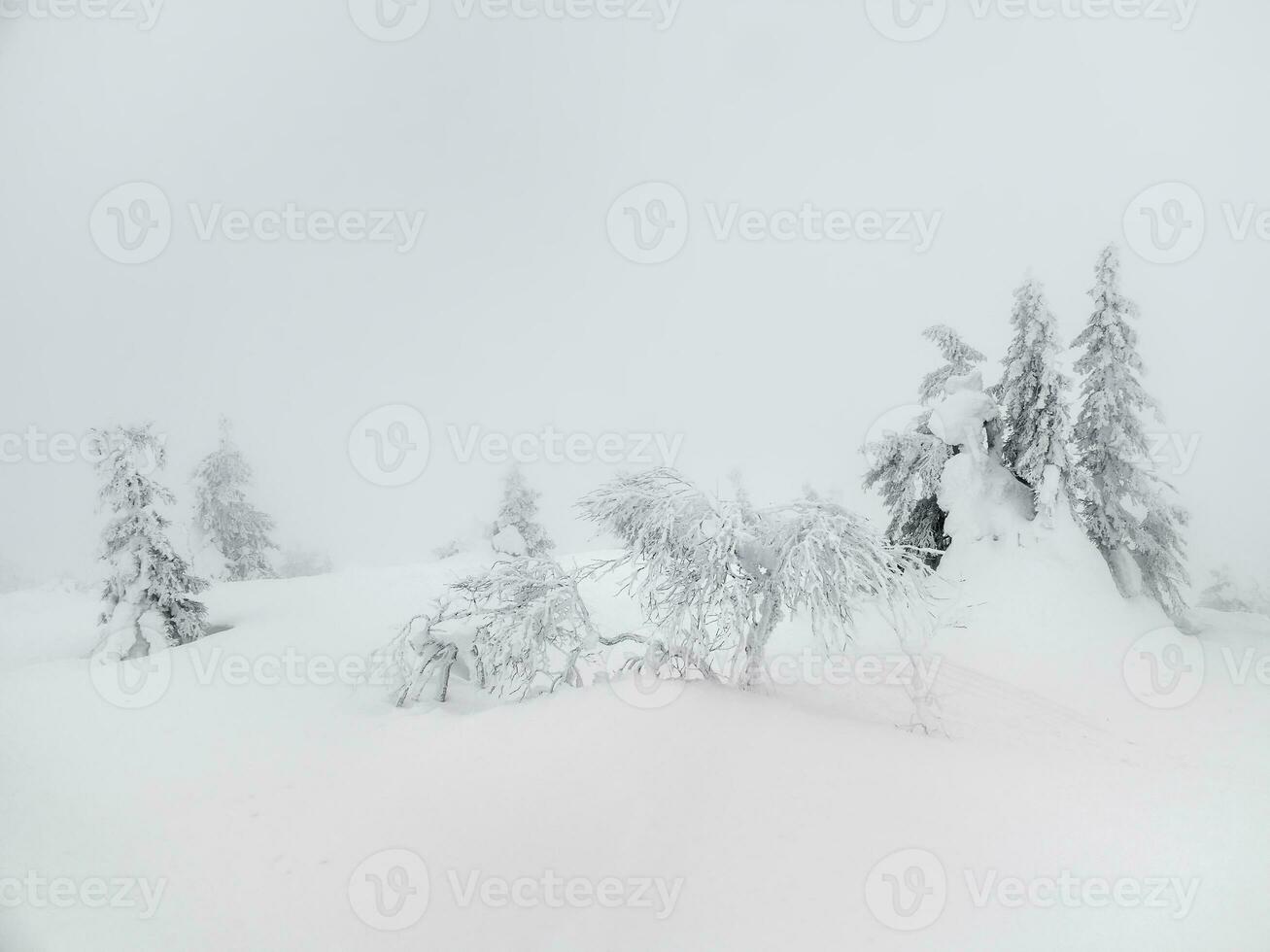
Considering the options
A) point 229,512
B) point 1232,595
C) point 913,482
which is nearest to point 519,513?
point 229,512

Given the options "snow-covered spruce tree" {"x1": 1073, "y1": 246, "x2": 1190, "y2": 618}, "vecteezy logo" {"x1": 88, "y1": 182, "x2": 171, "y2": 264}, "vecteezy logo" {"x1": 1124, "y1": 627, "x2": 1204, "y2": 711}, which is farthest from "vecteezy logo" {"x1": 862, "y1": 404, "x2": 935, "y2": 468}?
"vecteezy logo" {"x1": 88, "y1": 182, "x2": 171, "y2": 264}

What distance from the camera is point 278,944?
16.1 ft

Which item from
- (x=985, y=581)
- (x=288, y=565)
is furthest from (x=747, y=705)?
(x=288, y=565)

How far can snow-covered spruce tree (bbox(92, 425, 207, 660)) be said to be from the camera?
13852 mm

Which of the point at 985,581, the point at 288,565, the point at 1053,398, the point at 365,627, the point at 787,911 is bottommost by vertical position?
the point at 288,565

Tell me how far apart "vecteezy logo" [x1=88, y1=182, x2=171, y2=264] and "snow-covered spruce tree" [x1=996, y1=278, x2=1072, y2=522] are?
21.6 m

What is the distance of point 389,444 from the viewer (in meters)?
16.7

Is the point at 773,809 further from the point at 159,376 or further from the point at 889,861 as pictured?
the point at 159,376

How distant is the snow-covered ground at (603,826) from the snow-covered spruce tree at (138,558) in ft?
14.3

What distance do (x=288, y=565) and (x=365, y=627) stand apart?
21043 mm

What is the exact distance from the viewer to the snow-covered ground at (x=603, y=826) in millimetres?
5102
